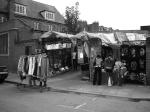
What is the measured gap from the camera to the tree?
87.5 feet

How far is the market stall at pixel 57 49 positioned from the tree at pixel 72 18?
9212 mm

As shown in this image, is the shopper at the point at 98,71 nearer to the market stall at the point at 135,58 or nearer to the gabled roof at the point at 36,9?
the market stall at the point at 135,58

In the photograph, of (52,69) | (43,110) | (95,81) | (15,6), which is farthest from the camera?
(15,6)

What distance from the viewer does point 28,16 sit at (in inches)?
1367

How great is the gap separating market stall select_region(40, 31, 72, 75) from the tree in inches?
363

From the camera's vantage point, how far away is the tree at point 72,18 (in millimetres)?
26672

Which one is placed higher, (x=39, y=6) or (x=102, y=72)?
(x=39, y=6)

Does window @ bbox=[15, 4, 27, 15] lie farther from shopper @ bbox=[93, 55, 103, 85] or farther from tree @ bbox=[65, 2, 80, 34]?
shopper @ bbox=[93, 55, 103, 85]

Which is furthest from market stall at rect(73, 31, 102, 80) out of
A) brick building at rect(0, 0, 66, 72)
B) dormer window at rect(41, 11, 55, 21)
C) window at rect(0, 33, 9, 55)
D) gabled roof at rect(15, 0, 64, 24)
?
dormer window at rect(41, 11, 55, 21)

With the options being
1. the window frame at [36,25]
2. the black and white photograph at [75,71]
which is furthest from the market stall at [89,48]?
the window frame at [36,25]

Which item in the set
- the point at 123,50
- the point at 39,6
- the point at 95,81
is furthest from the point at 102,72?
the point at 39,6

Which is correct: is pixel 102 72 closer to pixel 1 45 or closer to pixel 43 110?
pixel 43 110

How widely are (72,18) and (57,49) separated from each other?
10850mm

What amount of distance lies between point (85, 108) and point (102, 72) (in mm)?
5701
